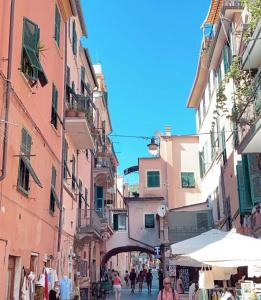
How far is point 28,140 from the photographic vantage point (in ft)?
42.3

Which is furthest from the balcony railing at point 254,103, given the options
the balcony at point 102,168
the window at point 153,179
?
the window at point 153,179

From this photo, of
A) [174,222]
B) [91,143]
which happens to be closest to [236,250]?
[91,143]

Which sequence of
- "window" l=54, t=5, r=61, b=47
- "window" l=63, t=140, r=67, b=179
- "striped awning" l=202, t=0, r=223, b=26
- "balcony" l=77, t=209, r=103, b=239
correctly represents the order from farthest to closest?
"balcony" l=77, t=209, r=103, b=239, "striped awning" l=202, t=0, r=223, b=26, "window" l=63, t=140, r=67, b=179, "window" l=54, t=5, r=61, b=47

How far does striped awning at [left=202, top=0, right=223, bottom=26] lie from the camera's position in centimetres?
2203

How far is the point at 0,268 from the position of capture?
1041 cm

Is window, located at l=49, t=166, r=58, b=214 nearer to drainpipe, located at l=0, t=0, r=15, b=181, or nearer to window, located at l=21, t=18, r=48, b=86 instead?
window, located at l=21, t=18, r=48, b=86

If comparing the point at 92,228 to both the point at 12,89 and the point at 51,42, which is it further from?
the point at 12,89

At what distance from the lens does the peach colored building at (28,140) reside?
1083cm

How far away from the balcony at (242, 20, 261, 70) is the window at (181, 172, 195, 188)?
22.3 m

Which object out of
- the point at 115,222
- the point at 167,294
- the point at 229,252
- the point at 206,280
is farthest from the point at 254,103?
the point at 115,222

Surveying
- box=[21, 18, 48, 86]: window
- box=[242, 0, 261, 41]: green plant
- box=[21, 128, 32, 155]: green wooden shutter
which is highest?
box=[242, 0, 261, 41]: green plant

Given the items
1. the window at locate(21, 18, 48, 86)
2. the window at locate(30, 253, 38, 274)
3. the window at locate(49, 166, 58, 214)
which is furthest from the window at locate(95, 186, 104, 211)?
the window at locate(21, 18, 48, 86)

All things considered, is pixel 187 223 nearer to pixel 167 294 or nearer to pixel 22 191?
pixel 22 191

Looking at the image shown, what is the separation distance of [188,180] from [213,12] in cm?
1718
